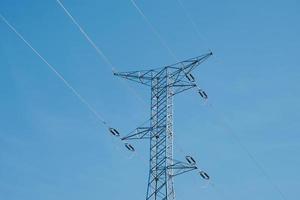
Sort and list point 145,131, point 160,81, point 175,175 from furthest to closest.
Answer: point 160,81
point 145,131
point 175,175

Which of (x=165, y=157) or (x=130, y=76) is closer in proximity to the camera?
Result: (x=165, y=157)

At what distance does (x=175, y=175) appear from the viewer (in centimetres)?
2739

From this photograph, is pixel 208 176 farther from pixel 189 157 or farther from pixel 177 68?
pixel 177 68

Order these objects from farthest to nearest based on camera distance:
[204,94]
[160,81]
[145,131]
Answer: [204,94] → [160,81] → [145,131]

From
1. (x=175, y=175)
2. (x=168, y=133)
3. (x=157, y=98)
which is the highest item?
(x=157, y=98)

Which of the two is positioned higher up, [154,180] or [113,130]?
[113,130]

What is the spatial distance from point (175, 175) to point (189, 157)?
5.28ft

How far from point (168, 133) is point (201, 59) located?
195 inches

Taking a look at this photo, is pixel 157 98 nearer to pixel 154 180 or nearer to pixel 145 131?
pixel 145 131

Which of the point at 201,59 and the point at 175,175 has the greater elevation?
the point at 201,59

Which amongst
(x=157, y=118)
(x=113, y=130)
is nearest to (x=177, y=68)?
(x=157, y=118)

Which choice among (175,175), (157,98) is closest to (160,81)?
(157,98)

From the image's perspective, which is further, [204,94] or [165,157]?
[204,94]

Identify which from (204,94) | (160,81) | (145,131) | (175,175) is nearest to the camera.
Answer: (175,175)
